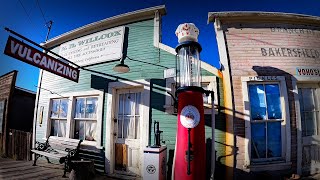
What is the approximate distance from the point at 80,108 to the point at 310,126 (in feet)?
21.8

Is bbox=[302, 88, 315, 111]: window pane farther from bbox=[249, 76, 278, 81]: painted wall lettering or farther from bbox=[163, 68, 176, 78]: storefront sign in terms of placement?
bbox=[163, 68, 176, 78]: storefront sign

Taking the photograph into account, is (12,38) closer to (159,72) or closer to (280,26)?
(159,72)

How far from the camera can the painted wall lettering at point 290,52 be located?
4803 millimetres

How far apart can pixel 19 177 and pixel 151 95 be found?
396 centimetres

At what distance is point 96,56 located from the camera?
235 inches

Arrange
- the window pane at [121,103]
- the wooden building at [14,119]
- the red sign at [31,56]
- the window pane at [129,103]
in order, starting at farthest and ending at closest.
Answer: the wooden building at [14,119] < the window pane at [121,103] < the window pane at [129,103] < the red sign at [31,56]

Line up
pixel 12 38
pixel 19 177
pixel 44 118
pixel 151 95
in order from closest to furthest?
pixel 12 38
pixel 19 177
pixel 151 95
pixel 44 118

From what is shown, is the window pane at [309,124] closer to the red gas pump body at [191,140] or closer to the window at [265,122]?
the window at [265,122]

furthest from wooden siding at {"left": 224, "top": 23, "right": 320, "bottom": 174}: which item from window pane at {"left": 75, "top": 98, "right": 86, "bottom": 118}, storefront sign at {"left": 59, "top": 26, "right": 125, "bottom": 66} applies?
window pane at {"left": 75, "top": 98, "right": 86, "bottom": 118}

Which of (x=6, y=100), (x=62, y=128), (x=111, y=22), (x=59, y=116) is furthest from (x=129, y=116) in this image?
(x=6, y=100)

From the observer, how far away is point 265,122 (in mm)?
4527

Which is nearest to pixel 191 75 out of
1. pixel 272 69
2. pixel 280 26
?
pixel 272 69

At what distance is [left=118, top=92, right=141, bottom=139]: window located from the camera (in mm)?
5148

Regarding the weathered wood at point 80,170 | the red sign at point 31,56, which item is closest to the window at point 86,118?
the weathered wood at point 80,170
